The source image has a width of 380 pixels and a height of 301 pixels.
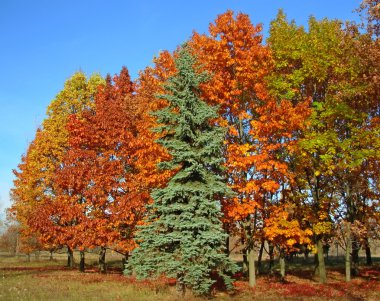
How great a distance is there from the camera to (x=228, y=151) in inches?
739

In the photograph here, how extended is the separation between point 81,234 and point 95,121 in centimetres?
770

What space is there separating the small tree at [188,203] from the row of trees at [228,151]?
6cm

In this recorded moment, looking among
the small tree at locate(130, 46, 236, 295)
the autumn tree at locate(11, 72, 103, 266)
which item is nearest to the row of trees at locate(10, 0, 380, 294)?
the small tree at locate(130, 46, 236, 295)

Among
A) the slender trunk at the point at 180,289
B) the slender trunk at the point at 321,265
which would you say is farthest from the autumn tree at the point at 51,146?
the slender trunk at the point at 321,265

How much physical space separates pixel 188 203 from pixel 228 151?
4.32 metres

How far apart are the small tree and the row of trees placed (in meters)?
0.06

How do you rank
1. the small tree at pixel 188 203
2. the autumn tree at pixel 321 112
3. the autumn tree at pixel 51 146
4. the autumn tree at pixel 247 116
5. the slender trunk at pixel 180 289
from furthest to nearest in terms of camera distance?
the autumn tree at pixel 51 146 < the autumn tree at pixel 321 112 < the autumn tree at pixel 247 116 < the slender trunk at pixel 180 289 < the small tree at pixel 188 203

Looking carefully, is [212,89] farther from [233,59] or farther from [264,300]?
[264,300]

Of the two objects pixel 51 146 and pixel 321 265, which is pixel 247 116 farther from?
pixel 51 146

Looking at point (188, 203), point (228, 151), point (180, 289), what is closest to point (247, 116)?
point (228, 151)

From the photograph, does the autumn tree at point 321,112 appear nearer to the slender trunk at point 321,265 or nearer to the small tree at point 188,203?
the slender trunk at point 321,265

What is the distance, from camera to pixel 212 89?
1909cm

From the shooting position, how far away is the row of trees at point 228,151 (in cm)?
1546

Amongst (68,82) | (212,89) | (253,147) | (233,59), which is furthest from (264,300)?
(68,82)
